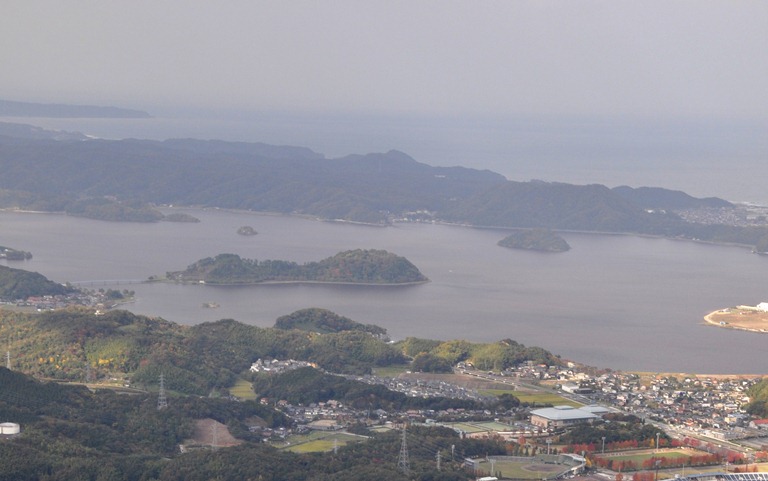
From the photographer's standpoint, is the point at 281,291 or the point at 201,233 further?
the point at 201,233

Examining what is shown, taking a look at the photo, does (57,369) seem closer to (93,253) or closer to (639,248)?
(93,253)

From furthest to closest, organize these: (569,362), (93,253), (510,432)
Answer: (93,253) < (569,362) < (510,432)

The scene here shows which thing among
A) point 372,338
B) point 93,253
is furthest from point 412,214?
point 372,338

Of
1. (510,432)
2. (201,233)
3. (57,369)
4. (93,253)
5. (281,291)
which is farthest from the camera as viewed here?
(201,233)

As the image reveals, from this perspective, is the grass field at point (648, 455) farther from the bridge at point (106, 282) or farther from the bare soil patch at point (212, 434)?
the bridge at point (106, 282)

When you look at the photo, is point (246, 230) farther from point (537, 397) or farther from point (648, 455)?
point (648, 455)

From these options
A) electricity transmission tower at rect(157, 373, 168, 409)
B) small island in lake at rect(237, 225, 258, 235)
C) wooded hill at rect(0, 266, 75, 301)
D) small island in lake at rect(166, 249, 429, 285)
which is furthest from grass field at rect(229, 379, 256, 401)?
small island in lake at rect(237, 225, 258, 235)

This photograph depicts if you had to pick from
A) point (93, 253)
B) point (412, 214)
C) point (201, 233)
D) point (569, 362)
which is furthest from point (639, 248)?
point (569, 362)

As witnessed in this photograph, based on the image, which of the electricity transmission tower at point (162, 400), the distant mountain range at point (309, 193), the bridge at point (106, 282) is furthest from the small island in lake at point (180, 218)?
the electricity transmission tower at point (162, 400)
